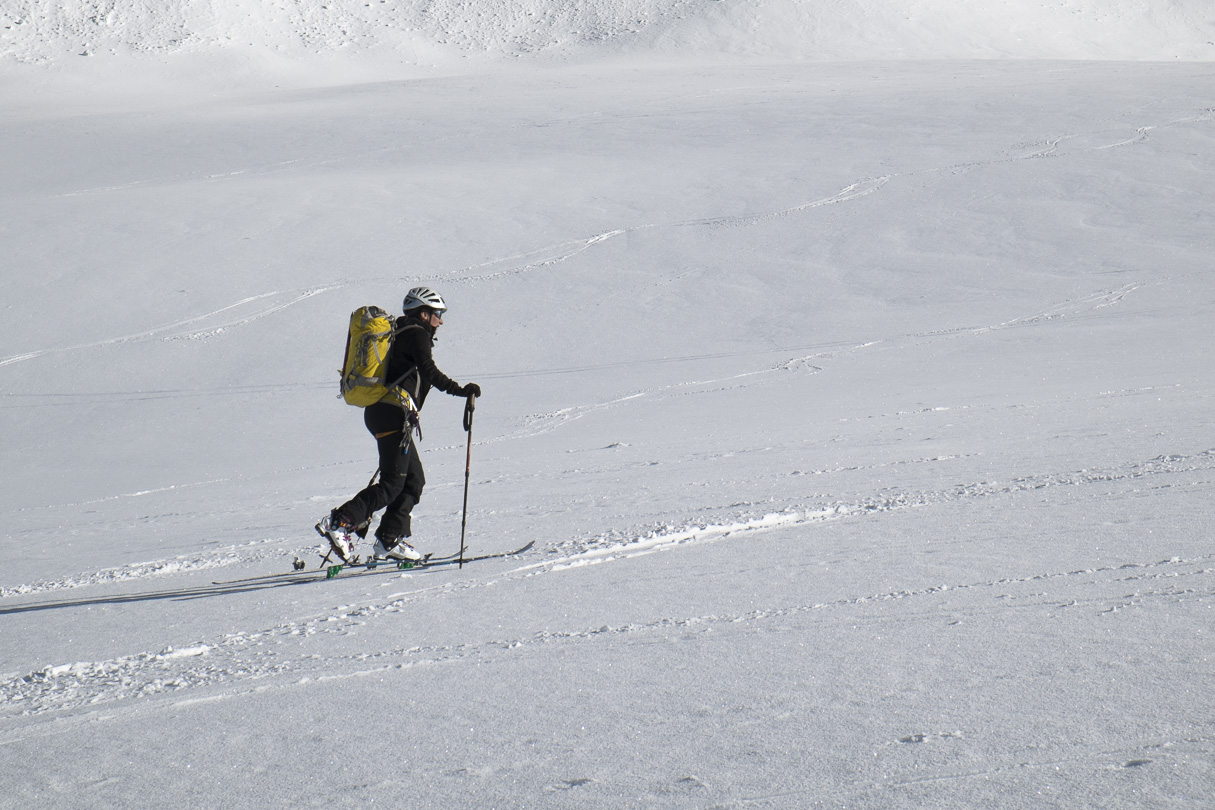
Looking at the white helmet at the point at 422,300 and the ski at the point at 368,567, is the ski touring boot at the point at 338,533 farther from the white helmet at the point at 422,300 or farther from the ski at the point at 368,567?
the white helmet at the point at 422,300

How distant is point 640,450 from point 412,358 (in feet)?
10.6

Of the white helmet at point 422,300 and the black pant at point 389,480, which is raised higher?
the white helmet at point 422,300

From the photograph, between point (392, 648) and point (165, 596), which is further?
point (165, 596)

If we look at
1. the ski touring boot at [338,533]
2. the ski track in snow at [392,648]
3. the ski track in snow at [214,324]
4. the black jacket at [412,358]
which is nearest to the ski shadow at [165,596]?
the ski touring boot at [338,533]

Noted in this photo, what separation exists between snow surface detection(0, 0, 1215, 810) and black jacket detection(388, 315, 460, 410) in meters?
1.05

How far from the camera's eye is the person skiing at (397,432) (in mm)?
5500

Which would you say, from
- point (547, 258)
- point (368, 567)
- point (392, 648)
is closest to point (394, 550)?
point (368, 567)

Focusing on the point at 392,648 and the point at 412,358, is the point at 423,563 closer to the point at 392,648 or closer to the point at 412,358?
the point at 412,358

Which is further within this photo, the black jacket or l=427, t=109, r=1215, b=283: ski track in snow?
l=427, t=109, r=1215, b=283: ski track in snow

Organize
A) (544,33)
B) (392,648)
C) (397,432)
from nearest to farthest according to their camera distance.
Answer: (392,648), (397,432), (544,33)

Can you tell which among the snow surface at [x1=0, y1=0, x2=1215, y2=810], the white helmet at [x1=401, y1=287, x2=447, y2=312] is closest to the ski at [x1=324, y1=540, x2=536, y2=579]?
the snow surface at [x1=0, y1=0, x2=1215, y2=810]

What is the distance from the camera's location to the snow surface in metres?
2.94

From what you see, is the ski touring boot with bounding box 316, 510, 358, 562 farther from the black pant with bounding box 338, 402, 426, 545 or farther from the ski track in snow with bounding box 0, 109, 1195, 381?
the ski track in snow with bounding box 0, 109, 1195, 381

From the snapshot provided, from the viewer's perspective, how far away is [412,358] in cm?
553
